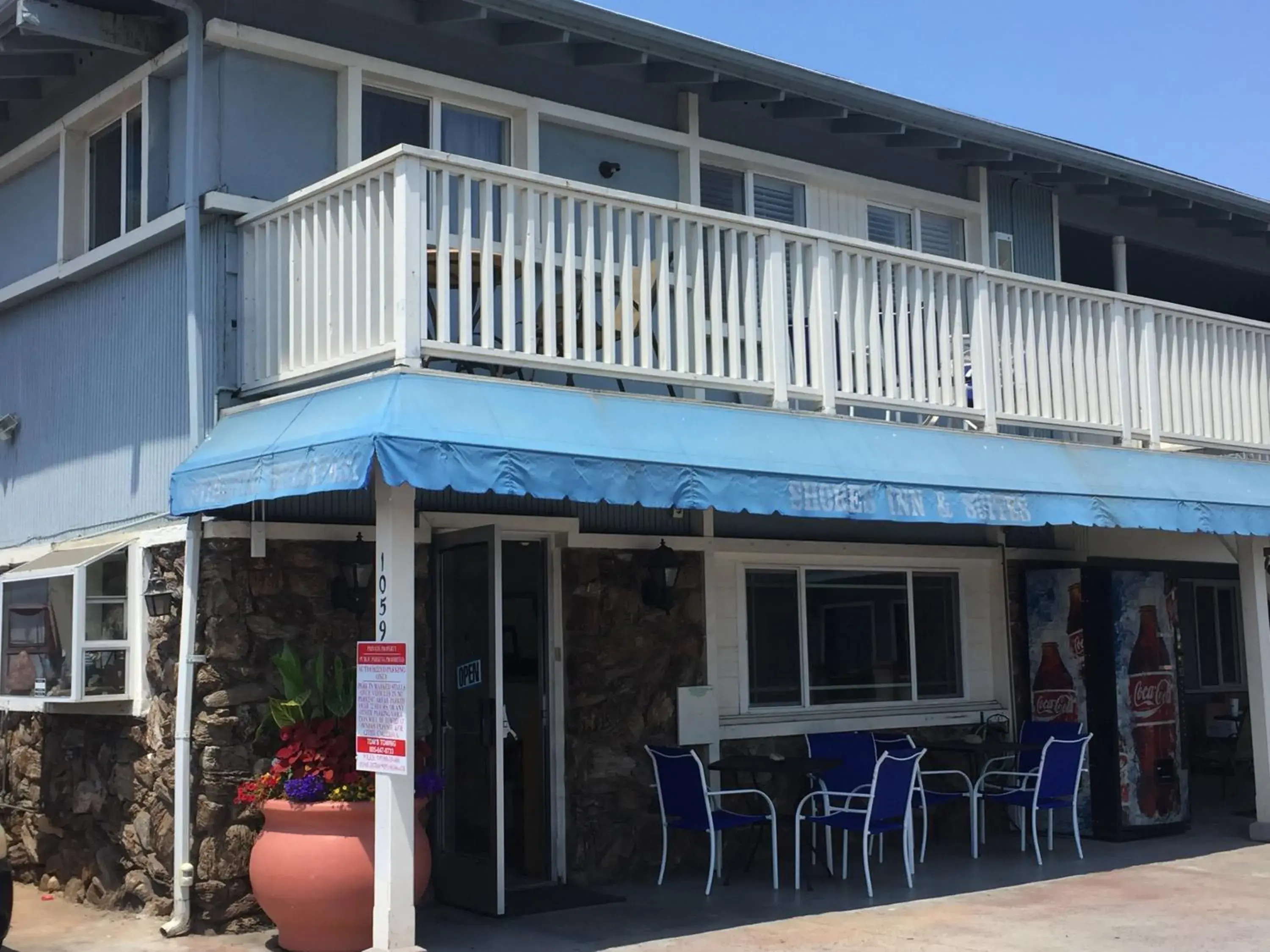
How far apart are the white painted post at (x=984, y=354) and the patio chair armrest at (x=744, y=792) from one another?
3.02 m

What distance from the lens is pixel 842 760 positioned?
1050cm

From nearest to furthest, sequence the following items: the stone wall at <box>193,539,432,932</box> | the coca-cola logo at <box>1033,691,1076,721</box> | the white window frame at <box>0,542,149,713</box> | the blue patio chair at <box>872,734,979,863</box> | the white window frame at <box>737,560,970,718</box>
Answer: the stone wall at <box>193,539,432,932</box>
the white window frame at <box>0,542,149,713</box>
the blue patio chair at <box>872,734,979,863</box>
the white window frame at <box>737,560,970,718</box>
the coca-cola logo at <box>1033,691,1076,721</box>

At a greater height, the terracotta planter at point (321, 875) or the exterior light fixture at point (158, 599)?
the exterior light fixture at point (158, 599)

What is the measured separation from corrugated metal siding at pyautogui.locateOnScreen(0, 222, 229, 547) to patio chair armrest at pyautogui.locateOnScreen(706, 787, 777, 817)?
414 cm

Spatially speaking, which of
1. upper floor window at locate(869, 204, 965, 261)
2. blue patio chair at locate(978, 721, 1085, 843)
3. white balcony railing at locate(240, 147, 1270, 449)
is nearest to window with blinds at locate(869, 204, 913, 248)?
upper floor window at locate(869, 204, 965, 261)

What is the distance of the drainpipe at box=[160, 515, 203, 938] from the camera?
324 inches

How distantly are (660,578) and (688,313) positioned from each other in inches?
75.6

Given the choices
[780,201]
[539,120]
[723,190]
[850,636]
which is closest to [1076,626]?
[850,636]

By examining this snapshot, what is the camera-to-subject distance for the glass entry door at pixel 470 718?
8906 millimetres

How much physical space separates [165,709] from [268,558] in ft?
3.64

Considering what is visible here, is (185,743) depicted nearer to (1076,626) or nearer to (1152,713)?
(1076,626)

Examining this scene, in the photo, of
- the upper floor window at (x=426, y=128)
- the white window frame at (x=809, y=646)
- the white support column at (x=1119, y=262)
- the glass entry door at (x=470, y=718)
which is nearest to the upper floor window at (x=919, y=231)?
the white support column at (x=1119, y=262)

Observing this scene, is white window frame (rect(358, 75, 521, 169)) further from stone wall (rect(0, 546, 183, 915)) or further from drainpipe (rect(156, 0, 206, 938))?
stone wall (rect(0, 546, 183, 915))

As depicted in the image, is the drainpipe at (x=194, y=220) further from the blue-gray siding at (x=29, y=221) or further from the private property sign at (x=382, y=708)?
the blue-gray siding at (x=29, y=221)
